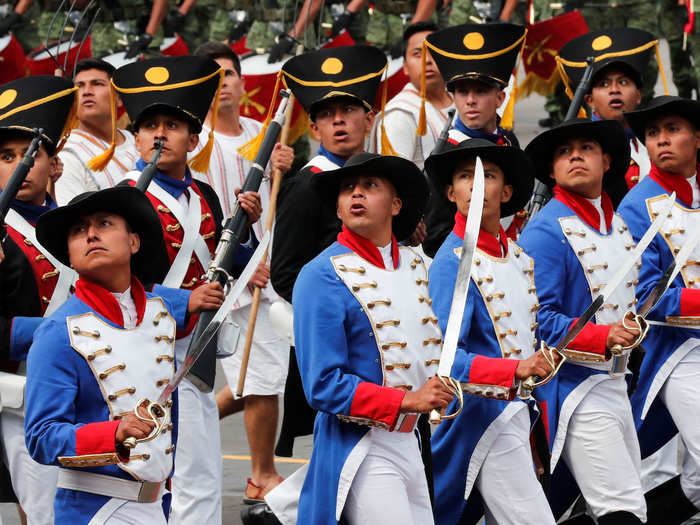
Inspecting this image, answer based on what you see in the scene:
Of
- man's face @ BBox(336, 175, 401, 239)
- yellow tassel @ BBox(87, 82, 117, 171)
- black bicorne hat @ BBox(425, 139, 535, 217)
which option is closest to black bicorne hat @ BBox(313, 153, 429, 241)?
man's face @ BBox(336, 175, 401, 239)

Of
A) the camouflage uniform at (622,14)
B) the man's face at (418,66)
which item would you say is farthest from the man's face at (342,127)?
the camouflage uniform at (622,14)

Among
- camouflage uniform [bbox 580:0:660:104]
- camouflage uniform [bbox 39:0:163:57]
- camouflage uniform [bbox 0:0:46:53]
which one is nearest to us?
camouflage uniform [bbox 580:0:660:104]

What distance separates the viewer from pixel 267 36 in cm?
1277

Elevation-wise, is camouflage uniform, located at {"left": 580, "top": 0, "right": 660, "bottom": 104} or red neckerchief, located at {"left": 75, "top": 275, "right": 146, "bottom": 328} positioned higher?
camouflage uniform, located at {"left": 580, "top": 0, "right": 660, "bottom": 104}

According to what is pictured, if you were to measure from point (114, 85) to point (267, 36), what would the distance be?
633 centimetres

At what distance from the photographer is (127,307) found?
5.05 meters

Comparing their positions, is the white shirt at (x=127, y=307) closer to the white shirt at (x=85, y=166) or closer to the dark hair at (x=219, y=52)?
the white shirt at (x=85, y=166)

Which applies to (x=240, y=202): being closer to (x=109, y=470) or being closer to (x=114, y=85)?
(x=114, y=85)

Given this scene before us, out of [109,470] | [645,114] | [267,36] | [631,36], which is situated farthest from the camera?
[267,36]

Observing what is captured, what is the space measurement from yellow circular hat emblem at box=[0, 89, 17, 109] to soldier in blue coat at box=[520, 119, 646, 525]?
200 cm

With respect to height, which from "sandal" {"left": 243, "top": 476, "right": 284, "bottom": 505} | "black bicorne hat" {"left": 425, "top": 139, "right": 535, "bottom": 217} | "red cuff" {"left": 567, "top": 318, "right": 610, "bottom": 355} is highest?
"black bicorne hat" {"left": 425, "top": 139, "right": 535, "bottom": 217}

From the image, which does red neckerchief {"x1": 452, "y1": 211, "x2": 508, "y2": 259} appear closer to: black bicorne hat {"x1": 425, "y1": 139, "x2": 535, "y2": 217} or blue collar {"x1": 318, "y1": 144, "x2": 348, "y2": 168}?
black bicorne hat {"x1": 425, "y1": 139, "x2": 535, "y2": 217}

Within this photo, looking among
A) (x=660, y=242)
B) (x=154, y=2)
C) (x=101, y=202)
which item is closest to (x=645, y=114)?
(x=660, y=242)

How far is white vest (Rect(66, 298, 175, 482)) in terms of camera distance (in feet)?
15.9
